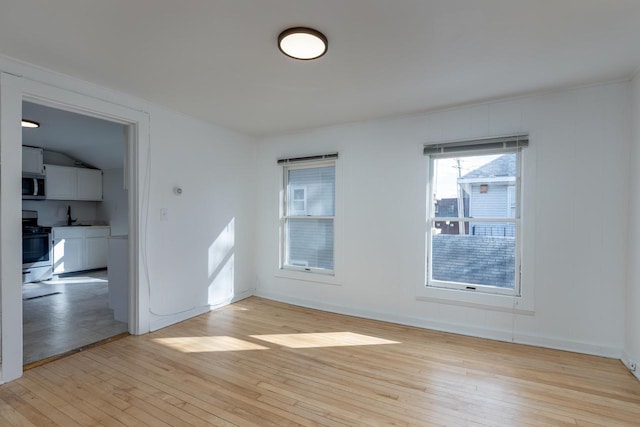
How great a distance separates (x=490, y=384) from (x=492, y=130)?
7.77 feet

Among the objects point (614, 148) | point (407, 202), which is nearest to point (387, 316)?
point (407, 202)

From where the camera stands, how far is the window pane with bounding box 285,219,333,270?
4.22 meters

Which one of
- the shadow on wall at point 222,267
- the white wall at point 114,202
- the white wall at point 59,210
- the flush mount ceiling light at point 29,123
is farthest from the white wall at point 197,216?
the white wall at point 59,210

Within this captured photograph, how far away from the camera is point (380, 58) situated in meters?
2.29

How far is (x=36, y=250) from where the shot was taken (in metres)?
5.45

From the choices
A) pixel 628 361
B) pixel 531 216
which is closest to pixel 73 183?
pixel 531 216

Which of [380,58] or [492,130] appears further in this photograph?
[492,130]

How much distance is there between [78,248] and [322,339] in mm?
5903

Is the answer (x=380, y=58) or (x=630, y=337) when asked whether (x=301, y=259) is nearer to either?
(x=380, y=58)

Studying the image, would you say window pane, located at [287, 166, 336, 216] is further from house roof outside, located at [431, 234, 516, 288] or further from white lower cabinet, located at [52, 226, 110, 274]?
white lower cabinet, located at [52, 226, 110, 274]

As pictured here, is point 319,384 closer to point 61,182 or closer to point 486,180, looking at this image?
point 486,180

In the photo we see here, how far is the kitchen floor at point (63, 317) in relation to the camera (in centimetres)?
292

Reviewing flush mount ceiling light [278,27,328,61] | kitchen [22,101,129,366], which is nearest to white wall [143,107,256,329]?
kitchen [22,101,129,366]

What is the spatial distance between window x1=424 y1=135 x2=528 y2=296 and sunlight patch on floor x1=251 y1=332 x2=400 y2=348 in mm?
997
